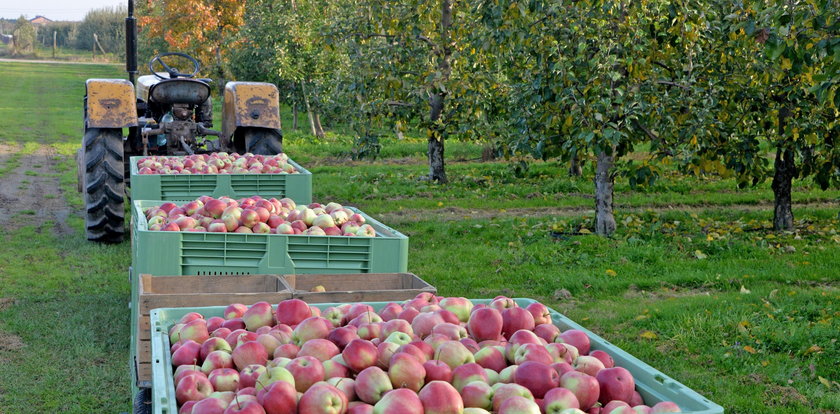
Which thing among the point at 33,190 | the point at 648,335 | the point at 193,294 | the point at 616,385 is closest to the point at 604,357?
the point at 616,385

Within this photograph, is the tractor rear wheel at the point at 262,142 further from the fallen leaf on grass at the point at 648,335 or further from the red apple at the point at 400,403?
the red apple at the point at 400,403

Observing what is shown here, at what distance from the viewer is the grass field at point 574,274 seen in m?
5.57

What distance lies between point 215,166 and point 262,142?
9.08ft

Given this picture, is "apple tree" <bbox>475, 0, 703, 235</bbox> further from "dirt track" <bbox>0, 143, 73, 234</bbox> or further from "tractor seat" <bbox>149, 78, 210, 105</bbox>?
"dirt track" <bbox>0, 143, 73, 234</bbox>

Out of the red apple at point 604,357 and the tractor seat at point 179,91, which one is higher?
the tractor seat at point 179,91

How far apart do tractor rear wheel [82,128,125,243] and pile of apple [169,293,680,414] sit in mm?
6663

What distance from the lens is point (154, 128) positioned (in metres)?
10.6

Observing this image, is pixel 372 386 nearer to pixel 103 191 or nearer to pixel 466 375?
pixel 466 375

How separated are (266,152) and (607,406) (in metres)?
8.47

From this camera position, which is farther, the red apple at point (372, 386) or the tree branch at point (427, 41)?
the tree branch at point (427, 41)

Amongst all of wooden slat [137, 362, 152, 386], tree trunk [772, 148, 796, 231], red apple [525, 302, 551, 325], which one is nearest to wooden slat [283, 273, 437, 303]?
wooden slat [137, 362, 152, 386]

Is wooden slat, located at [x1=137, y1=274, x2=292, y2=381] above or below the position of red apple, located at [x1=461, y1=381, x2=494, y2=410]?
below

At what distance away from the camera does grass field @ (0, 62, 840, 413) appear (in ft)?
18.3

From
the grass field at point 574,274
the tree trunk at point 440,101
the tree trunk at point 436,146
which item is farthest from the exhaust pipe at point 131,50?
the tree trunk at point 436,146
